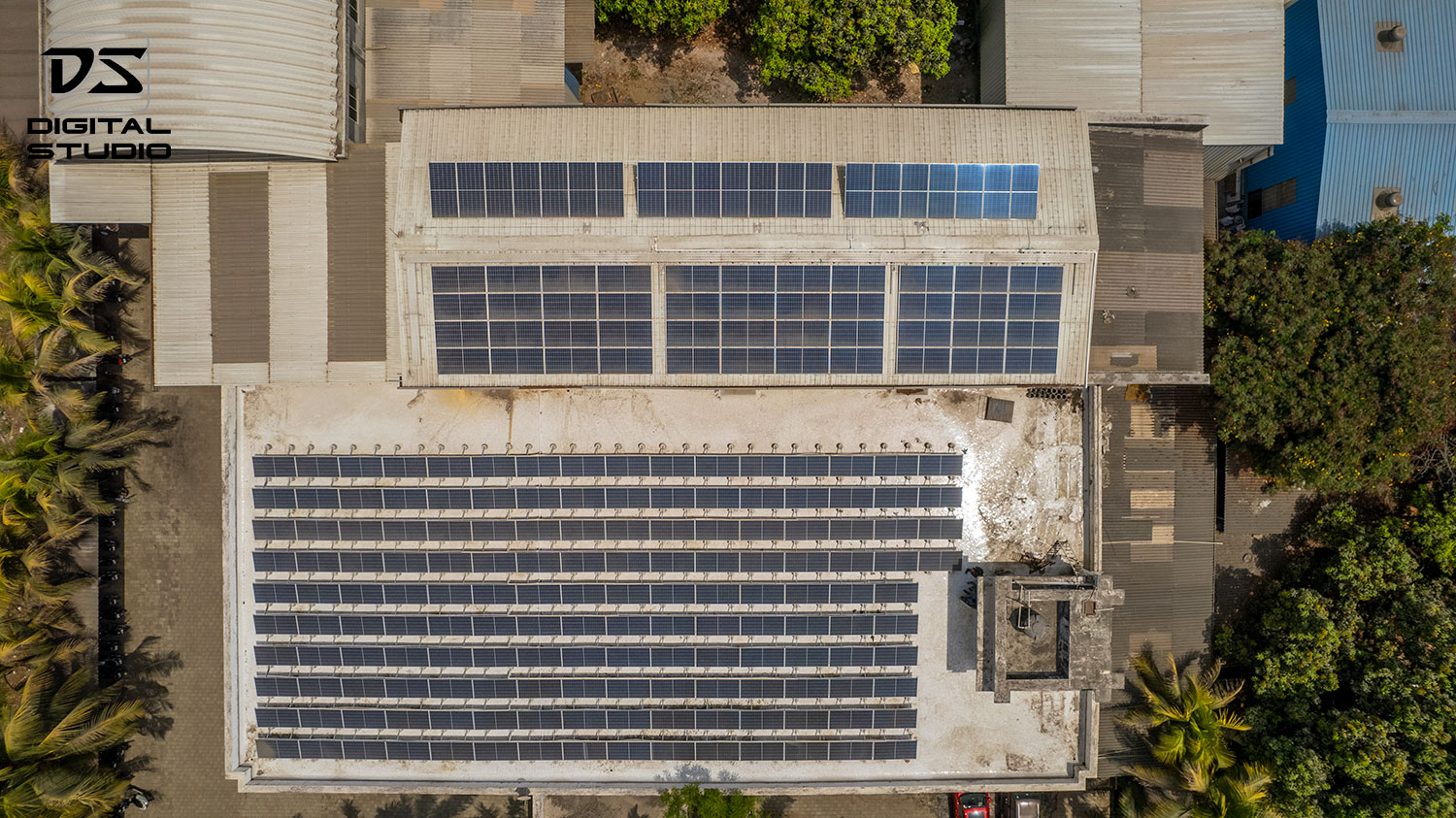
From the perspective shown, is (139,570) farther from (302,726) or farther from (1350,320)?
(1350,320)

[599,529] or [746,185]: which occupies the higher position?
[746,185]

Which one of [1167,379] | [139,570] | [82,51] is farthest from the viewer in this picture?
[139,570]

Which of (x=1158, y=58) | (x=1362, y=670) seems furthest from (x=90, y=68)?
(x=1362, y=670)

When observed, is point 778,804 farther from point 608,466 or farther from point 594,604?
point 608,466

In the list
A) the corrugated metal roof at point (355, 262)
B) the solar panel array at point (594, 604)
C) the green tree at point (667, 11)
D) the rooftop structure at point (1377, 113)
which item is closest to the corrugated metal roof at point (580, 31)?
the green tree at point (667, 11)

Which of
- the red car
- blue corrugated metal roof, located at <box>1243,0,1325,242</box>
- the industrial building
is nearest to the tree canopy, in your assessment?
the industrial building

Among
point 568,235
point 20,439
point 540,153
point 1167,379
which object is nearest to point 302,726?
point 20,439

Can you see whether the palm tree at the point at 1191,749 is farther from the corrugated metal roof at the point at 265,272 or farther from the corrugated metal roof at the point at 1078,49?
the corrugated metal roof at the point at 265,272
